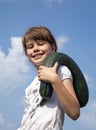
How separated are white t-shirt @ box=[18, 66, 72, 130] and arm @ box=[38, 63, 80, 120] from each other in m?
0.23

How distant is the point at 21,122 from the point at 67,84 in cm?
88

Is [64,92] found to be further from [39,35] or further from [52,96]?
[39,35]

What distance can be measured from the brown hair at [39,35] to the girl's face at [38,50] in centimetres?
5

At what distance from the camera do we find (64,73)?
14.6ft

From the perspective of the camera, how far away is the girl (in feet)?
13.6

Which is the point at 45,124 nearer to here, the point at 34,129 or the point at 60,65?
the point at 34,129

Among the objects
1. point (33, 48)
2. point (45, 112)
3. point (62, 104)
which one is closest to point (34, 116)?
point (45, 112)

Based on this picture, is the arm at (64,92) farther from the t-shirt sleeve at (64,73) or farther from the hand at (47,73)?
the t-shirt sleeve at (64,73)

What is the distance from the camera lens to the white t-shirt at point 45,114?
14.4ft

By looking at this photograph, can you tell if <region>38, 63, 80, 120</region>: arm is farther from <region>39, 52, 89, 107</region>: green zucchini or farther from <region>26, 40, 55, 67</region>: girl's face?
<region>26, 40, 55, 67</region>: girl's face

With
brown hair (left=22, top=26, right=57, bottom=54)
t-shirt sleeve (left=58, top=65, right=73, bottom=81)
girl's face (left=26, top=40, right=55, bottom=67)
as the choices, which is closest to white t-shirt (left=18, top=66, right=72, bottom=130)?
t-shirt sleeve (left=58, top=65, right=73, bottom=81)

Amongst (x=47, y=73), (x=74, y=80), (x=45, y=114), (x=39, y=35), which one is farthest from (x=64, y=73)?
(x=39, y=35)

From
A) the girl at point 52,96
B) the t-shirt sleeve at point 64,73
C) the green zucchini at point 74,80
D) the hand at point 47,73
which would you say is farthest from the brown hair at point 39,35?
the hand at point 47,73

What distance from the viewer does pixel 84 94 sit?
179 inches
